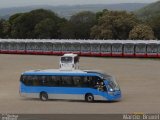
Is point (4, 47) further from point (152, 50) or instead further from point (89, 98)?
point (89, 98)

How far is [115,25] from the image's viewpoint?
8381cm

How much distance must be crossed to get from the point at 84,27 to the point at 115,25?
14.8 meters

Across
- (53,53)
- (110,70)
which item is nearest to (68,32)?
(53,53)

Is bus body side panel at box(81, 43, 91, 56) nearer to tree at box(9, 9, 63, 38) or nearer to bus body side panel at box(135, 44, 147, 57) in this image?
bus body side panel at box(135, 44, 147, 57)

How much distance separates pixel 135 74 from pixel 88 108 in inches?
700

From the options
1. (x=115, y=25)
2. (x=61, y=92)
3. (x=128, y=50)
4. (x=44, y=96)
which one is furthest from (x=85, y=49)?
(x=61, y=92)

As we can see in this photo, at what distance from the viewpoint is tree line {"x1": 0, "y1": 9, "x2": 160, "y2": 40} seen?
83.0m

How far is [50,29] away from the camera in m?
94.4

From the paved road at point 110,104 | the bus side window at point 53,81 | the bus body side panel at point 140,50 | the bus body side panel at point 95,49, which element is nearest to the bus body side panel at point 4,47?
the bus body side panel at point 95,49

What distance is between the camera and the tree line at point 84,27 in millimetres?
83000

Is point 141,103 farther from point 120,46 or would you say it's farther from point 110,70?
point 120,46

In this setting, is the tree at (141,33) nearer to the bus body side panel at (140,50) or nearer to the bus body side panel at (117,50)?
the bus body side panel at (117,50)

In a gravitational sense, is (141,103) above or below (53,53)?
above

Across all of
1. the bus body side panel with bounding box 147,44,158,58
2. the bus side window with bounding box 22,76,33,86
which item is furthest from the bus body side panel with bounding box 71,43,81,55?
the bus side window with bounding box 22,76,33,86
